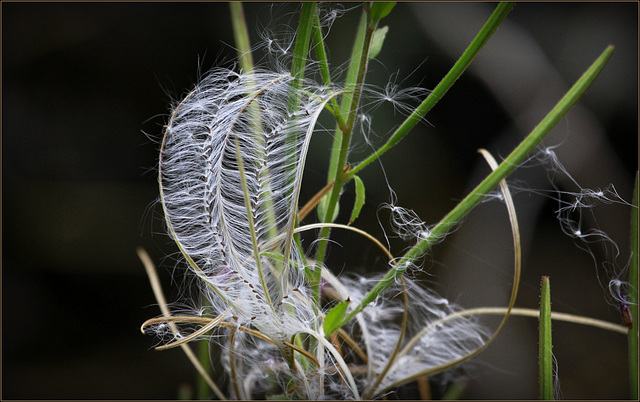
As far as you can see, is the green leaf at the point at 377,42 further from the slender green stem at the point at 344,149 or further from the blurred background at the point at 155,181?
the blurred background at the point at 155,181

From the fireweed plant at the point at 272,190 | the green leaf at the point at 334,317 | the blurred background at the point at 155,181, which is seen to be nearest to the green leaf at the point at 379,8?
the fireweed plant at the point at 272,190

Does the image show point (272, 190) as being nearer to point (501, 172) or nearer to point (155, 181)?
point (501, 172)

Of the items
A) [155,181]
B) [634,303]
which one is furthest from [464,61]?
[155,181]

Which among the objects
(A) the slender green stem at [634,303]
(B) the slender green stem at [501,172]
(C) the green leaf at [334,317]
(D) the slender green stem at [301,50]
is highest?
(D) the slender green stem at [301,50]

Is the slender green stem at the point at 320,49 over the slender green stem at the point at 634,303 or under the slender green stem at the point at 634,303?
over

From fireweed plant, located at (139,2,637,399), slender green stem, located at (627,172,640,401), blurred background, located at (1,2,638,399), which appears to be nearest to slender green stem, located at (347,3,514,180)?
fireweed plant, located at (139,2,637,399)

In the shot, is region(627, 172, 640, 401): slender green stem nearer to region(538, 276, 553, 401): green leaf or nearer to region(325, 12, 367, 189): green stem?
region(538, 276, 553, 401): green leaf
